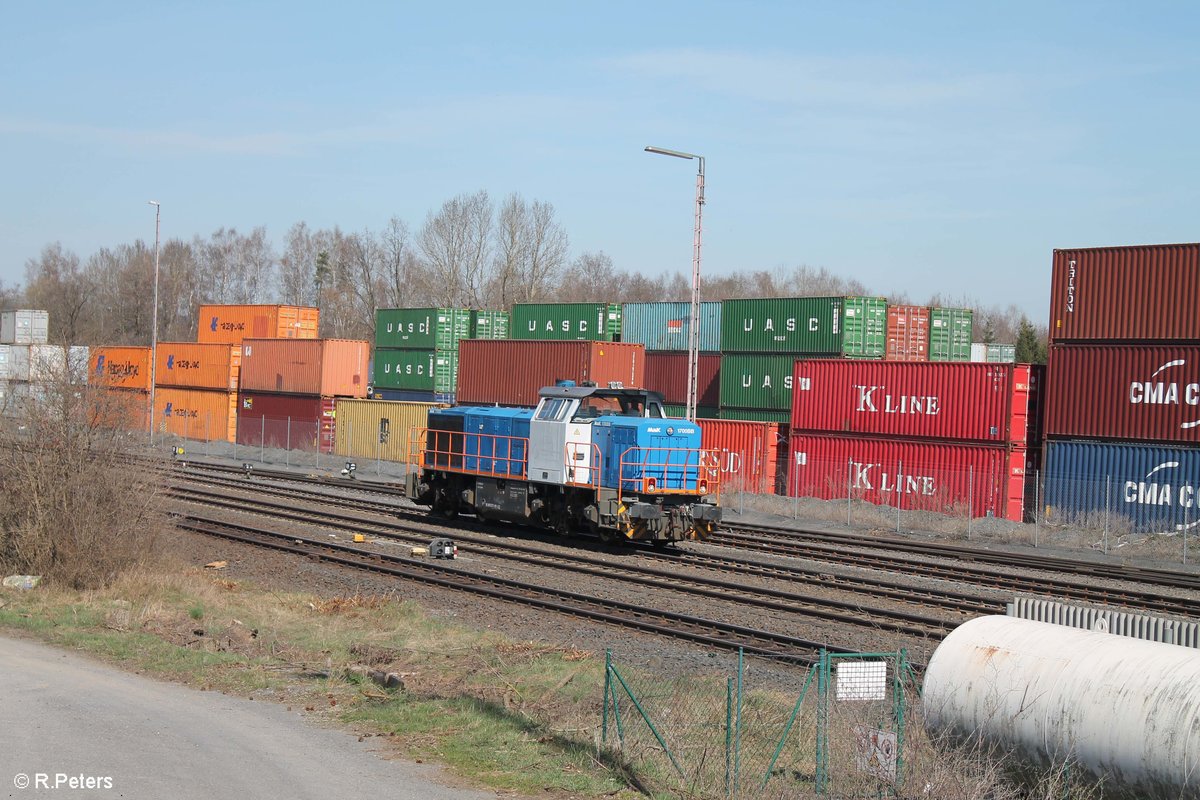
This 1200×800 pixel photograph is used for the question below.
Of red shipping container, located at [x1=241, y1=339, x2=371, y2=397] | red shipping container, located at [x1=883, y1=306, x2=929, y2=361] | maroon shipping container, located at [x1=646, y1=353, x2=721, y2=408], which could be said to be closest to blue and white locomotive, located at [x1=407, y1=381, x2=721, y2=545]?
maroon shipping container, located at [x1=646, y1=353, x2=721, y2=408]

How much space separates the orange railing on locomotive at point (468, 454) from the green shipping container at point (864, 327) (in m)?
17.7

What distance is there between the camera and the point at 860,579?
68.5ft

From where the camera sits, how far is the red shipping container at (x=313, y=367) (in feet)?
170

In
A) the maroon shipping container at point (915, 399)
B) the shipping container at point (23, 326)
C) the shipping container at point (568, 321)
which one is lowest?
the maroon shipping container at point (915, 399)

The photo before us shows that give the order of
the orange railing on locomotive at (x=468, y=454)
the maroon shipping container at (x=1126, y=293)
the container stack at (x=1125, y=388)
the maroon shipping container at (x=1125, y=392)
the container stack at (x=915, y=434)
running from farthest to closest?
the container stack at (x=915, y=434) < the maroon shipping container at (x=1126, y=293) < the maroon shipping container at (x=1125, y=392) < the container stack at (x=1125, y=388) < the orange railing on locomotive at (x=468, y=454)

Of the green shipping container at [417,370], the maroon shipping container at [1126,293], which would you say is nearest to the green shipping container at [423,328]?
the green shipping container at [417,370]

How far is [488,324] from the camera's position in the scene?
193 ft

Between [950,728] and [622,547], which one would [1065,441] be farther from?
[950,728]

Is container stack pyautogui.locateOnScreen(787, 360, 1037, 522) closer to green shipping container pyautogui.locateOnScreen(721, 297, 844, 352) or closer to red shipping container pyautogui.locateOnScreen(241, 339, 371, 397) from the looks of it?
green shipping container pyautogui.locateOnScreen(721, 297, 844, 352)

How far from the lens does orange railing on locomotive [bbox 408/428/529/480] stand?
2611cm

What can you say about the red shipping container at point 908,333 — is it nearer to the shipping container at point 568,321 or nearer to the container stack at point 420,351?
the shipping container at point 568,321

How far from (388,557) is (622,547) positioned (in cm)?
560

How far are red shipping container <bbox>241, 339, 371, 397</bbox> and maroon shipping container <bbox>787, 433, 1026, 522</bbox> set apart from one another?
23189mm

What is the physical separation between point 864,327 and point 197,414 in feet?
115
